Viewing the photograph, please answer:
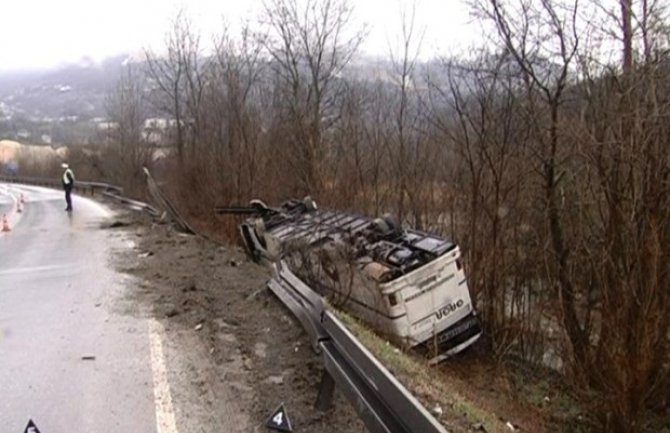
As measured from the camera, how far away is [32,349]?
20.3ft

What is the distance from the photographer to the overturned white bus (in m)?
9.29

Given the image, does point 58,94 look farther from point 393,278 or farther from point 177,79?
point 393,278

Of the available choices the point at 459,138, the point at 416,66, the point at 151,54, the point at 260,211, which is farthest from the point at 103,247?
the point at 151,54

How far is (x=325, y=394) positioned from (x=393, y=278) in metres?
4.72

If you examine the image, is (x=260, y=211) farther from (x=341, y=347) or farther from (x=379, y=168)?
(x=341, y=347)

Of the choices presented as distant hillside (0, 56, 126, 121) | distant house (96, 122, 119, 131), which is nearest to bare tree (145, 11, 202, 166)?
distant house (96, 122, 119, 131)

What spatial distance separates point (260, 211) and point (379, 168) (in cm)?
629

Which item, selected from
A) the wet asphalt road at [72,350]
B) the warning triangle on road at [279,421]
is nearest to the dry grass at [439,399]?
the warning triangle on road at [279,421]

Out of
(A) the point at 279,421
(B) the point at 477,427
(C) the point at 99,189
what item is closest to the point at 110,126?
(C) the point at 99,189

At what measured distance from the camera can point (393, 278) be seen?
9.21m

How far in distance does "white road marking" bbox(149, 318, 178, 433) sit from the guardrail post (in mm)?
985

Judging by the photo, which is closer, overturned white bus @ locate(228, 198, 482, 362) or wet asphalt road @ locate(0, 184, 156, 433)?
wet asphalt road @ locate(0, 184, 156, 433)

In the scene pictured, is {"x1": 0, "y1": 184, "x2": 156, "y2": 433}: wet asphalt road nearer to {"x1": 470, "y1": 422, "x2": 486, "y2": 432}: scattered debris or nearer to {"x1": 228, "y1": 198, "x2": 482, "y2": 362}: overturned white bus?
{"x1": 470, "y1": 422, "x2": 486, "y2": 432}: scattered debris

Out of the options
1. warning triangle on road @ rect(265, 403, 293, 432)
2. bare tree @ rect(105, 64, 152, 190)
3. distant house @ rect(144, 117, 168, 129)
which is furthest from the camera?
bare tree @ rect(105, 64, 152, 190)
